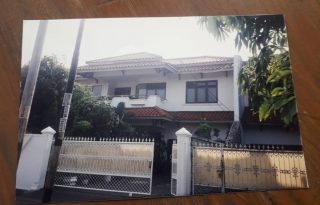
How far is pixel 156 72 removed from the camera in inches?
51.2

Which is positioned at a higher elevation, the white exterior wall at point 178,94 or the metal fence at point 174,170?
the white exterior wall at point 178,94

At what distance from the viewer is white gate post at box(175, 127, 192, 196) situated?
106 cm

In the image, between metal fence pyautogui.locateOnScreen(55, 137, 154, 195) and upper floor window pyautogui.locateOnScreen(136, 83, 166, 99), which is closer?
metal fence pyautogui.locateOnScreen(55, 137, 154, 195)

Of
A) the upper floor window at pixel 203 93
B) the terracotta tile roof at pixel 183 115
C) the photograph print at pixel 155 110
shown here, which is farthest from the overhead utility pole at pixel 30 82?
the upper floor window at pixel 203 93

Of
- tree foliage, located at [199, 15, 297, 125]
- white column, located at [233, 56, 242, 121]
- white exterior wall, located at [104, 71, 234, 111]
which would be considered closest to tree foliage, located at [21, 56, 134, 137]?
white exterior wall, located at [104, 71, 234, 111]

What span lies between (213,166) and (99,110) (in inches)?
24.1

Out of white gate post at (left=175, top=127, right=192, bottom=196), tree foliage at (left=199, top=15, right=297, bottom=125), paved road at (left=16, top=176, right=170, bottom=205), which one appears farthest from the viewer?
tree foliage at (left=199, top=15, right=297, bottom=125)

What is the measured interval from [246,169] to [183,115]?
393 mm

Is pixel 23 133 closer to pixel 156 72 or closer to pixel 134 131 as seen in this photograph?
pixel 134 131

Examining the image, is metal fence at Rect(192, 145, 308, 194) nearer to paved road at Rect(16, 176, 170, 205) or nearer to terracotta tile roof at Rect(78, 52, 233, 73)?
paved road at Rect(16, 176, 170, 205)

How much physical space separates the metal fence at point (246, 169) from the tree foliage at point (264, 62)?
6.9 inches

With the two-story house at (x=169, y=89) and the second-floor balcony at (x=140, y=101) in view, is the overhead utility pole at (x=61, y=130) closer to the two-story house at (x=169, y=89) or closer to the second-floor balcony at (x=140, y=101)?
the two-story house at (x=169, y=89)

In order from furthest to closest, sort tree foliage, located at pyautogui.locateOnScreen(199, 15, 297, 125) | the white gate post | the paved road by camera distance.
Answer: tree foliage, located at pyautogui.locateOnScreen(199, 15, 297, 125) < the white gate post < the paved road

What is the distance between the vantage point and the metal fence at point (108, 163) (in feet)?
3.60
